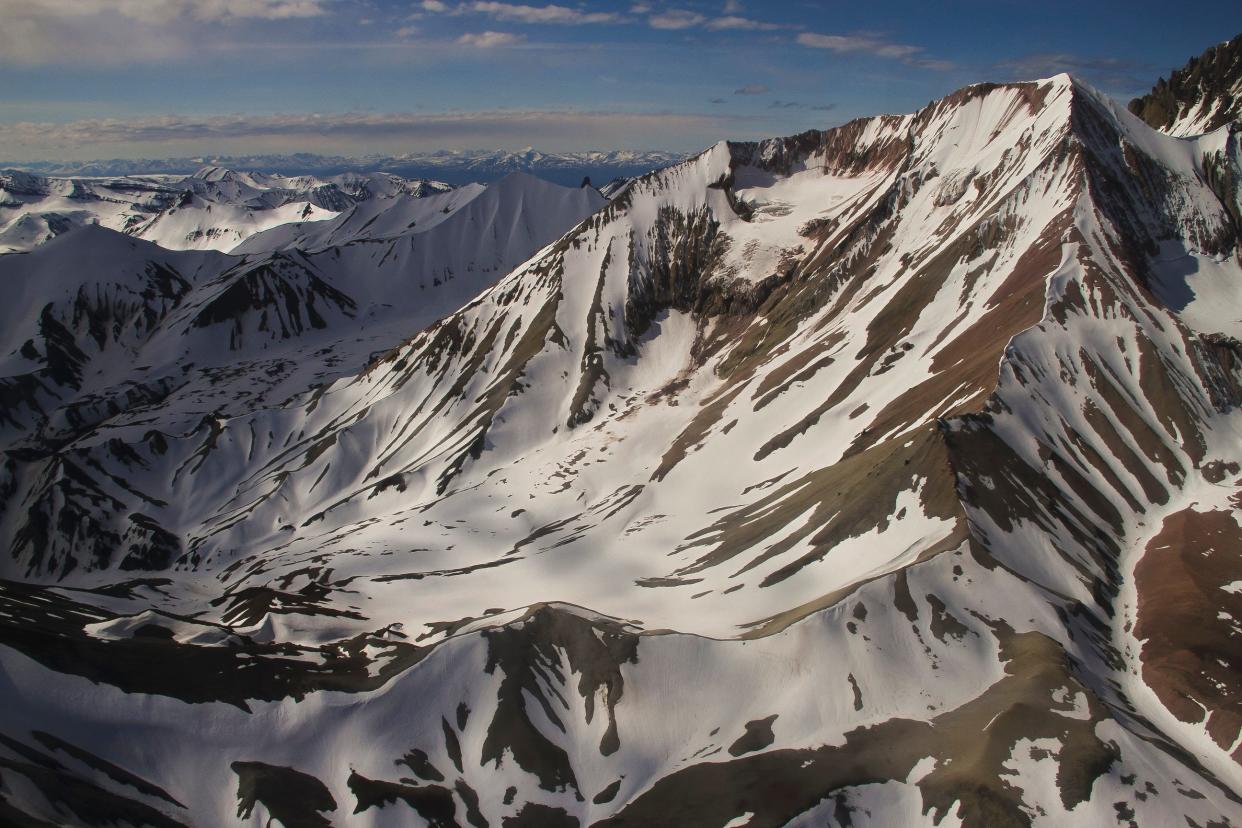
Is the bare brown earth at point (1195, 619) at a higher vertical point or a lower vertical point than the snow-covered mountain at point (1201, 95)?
lower

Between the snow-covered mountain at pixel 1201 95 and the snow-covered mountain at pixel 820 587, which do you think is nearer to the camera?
the snow-covered mountain at pixel 820 587

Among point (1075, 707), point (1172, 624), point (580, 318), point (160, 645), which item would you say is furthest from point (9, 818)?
point (580, 318)

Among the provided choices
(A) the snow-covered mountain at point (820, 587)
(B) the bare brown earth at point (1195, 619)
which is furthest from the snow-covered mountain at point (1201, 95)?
(B) the bare brown earth at point (1195, 619)

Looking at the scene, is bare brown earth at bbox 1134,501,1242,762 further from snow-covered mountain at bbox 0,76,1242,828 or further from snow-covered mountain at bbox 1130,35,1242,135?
snow-covered mountain at bbox 1130,35,1242,135

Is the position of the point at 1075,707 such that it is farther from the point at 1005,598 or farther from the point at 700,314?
the point at 700,314

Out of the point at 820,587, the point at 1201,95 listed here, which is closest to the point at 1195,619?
the point at 820,587

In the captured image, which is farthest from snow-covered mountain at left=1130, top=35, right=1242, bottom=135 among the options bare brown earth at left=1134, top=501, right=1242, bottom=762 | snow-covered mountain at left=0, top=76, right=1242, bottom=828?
bare brown earth at left=1134, top=501, right=1242, bottom=762

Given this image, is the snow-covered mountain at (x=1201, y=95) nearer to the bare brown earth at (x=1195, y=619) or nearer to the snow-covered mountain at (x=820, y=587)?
the snow-covered mountain at (x=820, y=587)
